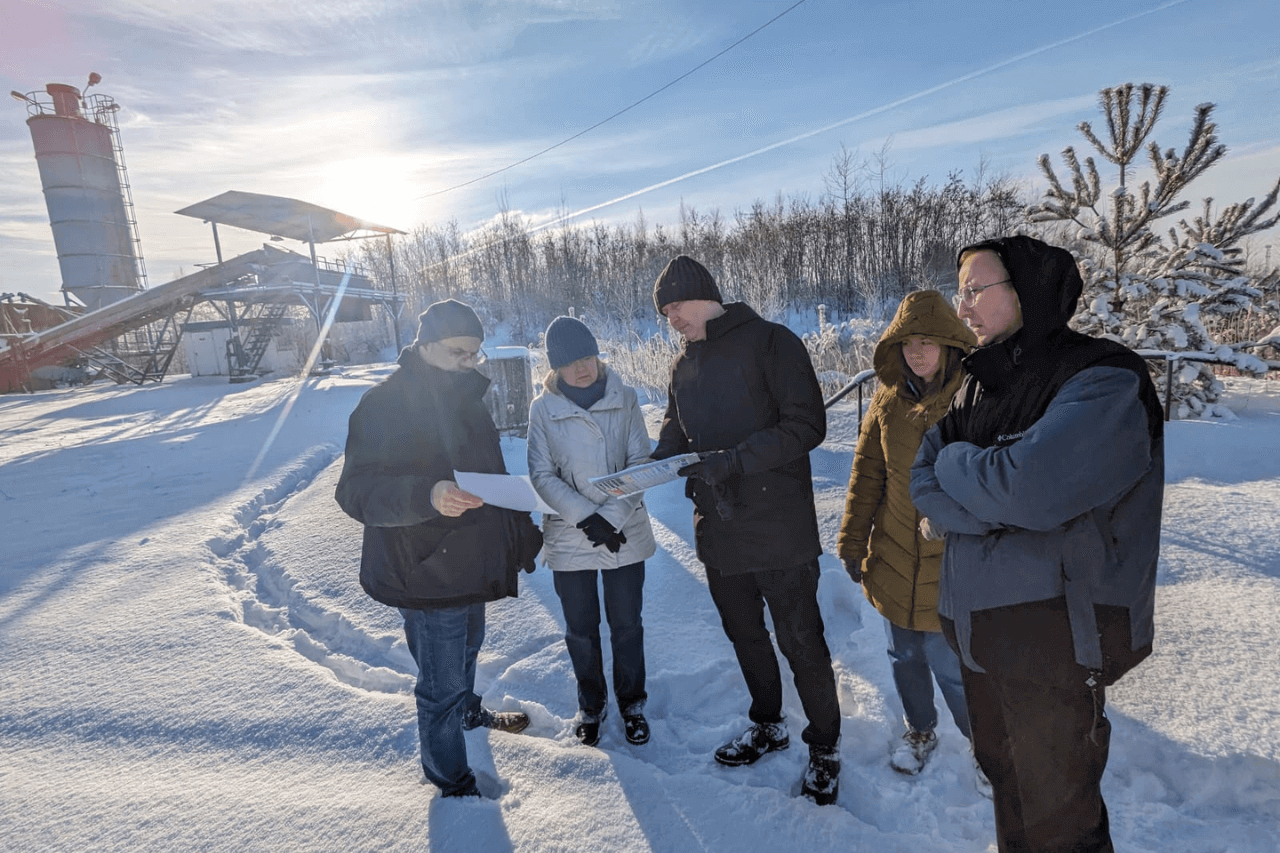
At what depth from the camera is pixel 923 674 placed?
2.20 m

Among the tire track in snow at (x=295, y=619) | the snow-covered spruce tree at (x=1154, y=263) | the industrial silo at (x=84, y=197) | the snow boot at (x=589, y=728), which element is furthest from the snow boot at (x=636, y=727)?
the industrial silo at (x=84, y=197)

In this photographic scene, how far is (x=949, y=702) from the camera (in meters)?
2.11

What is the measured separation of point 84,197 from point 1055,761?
38.8 metres

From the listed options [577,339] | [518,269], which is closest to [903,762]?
[577,339]

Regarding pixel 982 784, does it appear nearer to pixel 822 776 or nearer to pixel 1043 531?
pixel 822 776

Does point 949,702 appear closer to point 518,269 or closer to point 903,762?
point 903,762

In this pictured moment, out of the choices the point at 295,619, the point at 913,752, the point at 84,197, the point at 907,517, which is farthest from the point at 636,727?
the point at 84,197

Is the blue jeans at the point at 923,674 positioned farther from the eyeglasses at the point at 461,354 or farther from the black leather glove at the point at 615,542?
the eyeglasses at the point at 461,354

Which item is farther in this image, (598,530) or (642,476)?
(598,530)

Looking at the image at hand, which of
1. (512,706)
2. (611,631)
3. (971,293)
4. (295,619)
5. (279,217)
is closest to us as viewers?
(971,293)

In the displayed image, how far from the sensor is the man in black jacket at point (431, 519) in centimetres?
200

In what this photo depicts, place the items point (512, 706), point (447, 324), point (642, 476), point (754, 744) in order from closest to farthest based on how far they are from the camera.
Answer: point (642, 476)
point (447, 324)
point (754, 744)
point (512, 706)

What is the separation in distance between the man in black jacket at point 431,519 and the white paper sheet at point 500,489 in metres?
0.05

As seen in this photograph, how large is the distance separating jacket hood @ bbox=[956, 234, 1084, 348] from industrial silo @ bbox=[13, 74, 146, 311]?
3691 cm
